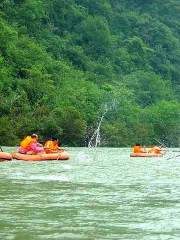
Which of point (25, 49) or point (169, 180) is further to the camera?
point (25, 49)

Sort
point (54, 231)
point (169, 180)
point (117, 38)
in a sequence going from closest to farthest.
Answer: point (54, 231)
point (169, 180)
point (117, 38)

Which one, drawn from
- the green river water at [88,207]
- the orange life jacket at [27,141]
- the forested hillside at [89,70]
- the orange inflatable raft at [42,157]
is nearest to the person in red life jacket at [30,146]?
the orange life jacket at [27,141]

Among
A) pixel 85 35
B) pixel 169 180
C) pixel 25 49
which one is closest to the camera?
pixel 169 180

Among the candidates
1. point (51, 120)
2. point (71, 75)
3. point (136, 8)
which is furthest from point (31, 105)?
point (136, 8)

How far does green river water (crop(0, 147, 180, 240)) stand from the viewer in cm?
810

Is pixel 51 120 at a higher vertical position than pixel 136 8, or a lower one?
lower

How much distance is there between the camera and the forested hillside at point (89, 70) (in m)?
44.9

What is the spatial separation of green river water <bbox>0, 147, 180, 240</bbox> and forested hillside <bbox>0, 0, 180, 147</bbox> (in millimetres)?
24492

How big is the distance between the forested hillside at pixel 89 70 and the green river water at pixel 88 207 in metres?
24.5

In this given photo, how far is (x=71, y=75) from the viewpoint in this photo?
59.6 metres

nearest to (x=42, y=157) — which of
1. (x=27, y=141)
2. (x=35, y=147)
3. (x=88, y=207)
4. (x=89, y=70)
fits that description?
(x=35, y=147)

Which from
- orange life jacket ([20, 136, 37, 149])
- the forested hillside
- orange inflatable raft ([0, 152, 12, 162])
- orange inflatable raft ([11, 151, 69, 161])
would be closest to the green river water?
orange inflatable raft ([0, 152, 12, 162])

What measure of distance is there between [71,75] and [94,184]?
46.2 metres

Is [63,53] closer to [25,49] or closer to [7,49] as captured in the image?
[25,49]
